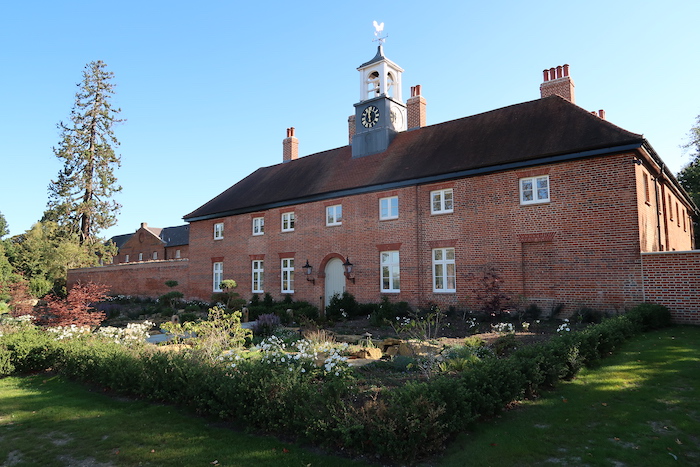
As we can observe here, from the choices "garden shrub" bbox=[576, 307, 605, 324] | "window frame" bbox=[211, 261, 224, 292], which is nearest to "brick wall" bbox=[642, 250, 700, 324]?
"garden shrub" bbox=[576, 307, 605, 324]

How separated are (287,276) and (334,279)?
3.15 metres

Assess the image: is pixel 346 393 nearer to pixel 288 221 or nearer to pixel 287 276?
pixel 287 276

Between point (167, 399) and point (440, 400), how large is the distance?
467 cm

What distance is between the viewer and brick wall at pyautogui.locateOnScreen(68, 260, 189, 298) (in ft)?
97.4

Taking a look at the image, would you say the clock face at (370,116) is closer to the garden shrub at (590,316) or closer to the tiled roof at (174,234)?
the garden shrub at (590,316)

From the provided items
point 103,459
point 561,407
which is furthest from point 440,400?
point 103,459

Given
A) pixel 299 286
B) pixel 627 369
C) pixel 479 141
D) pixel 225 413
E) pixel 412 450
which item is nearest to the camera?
pixel 412 450

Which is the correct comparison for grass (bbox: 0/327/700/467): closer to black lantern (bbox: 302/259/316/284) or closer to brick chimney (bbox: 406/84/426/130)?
black lantern (bbox: 302/259/316/284)

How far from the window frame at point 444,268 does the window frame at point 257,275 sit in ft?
33.8

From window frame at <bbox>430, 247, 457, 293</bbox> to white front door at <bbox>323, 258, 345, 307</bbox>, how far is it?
4762 mm

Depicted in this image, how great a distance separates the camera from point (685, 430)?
5.65 meters

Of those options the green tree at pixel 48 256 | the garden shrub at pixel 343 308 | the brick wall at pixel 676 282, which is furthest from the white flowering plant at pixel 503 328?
the green tree at pixel 48 256

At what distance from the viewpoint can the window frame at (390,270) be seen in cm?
1891

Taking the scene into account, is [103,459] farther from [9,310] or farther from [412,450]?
[9,310]
